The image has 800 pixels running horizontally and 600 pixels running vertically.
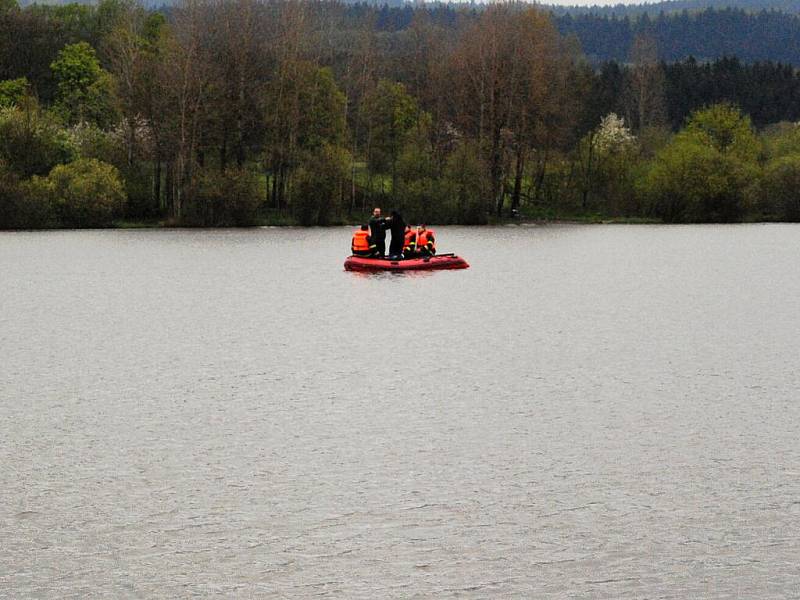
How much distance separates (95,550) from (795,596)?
19.9 ft

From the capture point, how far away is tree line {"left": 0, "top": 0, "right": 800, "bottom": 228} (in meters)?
77.9

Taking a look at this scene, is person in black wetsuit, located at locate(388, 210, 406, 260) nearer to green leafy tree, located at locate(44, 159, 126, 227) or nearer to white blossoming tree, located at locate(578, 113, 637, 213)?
green leafy tree, located at locate(44, 159, 126, 227)

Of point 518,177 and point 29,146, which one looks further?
point 518,177

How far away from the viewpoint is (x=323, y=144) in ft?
→ 277

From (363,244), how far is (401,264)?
82.9 inches

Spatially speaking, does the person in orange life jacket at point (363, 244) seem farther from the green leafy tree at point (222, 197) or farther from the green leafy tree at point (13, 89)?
the green leafy tree at point (13, 89)

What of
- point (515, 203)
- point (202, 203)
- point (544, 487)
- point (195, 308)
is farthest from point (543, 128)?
point (544, 487)

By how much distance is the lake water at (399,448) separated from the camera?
11.1 meters

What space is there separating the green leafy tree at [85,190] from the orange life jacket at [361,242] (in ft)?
113

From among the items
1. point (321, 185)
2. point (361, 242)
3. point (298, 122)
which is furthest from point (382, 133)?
point (361, 242)

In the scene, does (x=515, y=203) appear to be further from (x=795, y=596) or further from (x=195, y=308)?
(x=795, y=596)

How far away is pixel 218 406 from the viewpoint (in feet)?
62.5

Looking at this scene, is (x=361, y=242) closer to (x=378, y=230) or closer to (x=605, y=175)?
(x=378, y=230)

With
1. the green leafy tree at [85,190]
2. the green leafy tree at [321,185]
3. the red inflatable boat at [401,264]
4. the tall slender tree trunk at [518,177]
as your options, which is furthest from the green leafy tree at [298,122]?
the red inflatable boat at [401,264]
